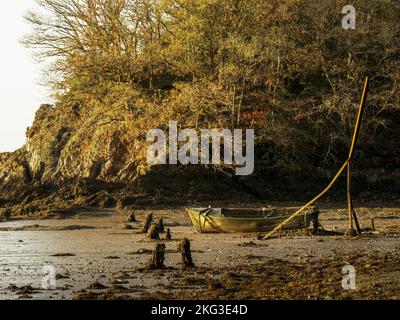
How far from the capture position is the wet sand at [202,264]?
13781 mm

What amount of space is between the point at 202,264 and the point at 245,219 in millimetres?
6445

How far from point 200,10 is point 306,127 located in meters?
7.27

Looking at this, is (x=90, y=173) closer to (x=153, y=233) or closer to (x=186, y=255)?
(x=153, y=233)

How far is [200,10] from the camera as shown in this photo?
121ft

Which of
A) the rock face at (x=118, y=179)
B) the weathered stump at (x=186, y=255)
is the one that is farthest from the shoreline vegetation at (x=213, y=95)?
the weathered stump at (x=186, y=255)

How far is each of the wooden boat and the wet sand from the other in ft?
1.27

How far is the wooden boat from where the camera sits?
23344mm

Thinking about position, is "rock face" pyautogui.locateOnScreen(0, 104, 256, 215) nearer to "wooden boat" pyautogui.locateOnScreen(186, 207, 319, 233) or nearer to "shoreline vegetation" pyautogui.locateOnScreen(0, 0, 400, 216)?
"shoreline vegetation" pyautogui.locateOnScreen(0, 0, 400, 216)

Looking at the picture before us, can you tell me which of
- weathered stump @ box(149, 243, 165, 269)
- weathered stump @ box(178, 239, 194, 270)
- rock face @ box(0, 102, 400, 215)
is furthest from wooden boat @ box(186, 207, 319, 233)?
rock face @ box(0, 102, 400, 215)

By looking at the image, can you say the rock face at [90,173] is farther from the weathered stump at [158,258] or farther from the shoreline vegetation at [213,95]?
the weathered stump at [158,258]

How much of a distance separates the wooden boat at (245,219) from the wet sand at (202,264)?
39 centimetres

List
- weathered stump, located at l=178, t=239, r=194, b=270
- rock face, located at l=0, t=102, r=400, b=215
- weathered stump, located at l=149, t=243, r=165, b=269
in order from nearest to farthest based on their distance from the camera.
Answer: weathered stump, located at l=149, t=243, r=165, b=269, weathered stump, located at l=178, t=239, r=194, b=270, rock face, located at l=0, t=102, r=400, b=215

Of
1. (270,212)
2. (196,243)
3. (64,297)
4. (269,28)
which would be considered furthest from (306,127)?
(64,297)

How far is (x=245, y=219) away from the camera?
23.6 meters
